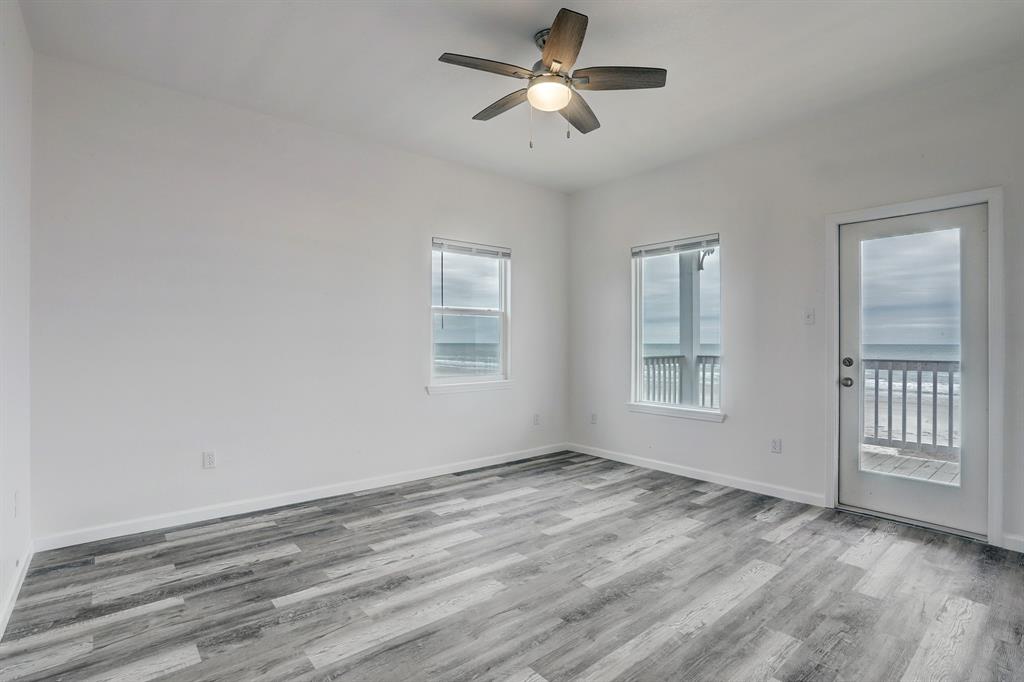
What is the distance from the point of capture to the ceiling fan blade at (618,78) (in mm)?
2619

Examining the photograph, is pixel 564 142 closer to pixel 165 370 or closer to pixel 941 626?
pixel 165 370

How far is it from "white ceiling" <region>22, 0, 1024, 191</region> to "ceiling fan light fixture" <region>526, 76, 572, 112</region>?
29 centimetres

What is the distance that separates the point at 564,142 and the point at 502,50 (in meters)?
1.42

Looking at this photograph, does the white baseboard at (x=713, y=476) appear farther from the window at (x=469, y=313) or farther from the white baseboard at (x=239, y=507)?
the window at (x=469, y=313)

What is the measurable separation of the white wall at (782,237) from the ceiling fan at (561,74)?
1956 millimetres

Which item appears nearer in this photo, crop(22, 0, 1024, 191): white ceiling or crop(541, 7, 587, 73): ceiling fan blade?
crop(541, 7, 587, 73): ceiling fan blade

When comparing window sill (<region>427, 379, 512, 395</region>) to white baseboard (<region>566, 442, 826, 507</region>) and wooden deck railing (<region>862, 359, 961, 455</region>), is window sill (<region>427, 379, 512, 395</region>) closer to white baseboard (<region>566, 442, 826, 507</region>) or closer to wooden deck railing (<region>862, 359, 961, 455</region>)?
white baseboard (<region>566, 442, 826, 507</region>)

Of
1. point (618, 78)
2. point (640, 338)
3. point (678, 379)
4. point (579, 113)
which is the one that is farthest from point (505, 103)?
point (678, 379)

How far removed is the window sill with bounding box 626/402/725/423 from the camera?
454cm

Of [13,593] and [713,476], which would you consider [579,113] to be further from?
[13,593]

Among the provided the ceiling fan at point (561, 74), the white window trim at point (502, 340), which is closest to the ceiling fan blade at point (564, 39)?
the ceiling fan at point (561, 74)

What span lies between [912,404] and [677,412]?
69.9 inches

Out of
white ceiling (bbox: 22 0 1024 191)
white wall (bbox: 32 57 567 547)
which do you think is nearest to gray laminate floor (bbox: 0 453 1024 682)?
white wall (bbox: 32 57 567 547)

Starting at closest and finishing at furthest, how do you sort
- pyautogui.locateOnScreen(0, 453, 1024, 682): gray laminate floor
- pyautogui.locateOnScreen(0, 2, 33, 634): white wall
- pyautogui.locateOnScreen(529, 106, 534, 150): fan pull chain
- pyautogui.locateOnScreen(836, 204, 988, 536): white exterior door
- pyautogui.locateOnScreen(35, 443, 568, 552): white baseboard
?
pyautogui.locateOnScreen(0, 453, 1024, 682): gray laminate floor
pyautogui.locateOnScreen(0, 2, 33, 634): white wall
pyautogui.locateOnScreen(35, 443, 568, 552): white baseboard
pyautogui.locateOnScreen(836, 204, 988, 536): white exterior door
pyautogui.locateOnScreen(529, 106, 534, 150): fan pull chain
